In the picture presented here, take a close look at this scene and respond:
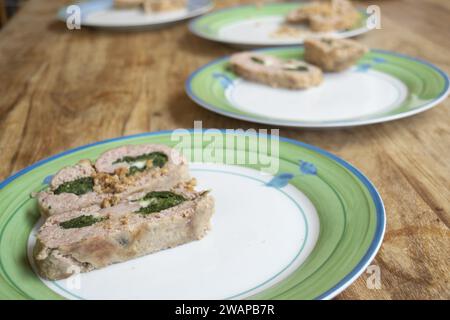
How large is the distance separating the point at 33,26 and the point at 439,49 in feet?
5.85

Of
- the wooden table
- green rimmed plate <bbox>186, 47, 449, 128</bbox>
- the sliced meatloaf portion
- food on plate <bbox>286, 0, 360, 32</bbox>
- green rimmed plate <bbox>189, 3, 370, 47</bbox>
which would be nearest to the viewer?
the wooden table

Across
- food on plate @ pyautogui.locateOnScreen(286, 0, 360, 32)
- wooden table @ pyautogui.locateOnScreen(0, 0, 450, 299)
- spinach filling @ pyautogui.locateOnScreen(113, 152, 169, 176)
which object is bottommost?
wooden table @ pyautogui.locateOnScreen(0, 0, 450, 299)

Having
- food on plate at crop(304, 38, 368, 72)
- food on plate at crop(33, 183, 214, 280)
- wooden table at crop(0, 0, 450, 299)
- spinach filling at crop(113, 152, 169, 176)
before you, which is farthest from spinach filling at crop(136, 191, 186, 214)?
food on plate at crop(304, 38, 368, 72)

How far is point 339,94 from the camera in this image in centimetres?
168

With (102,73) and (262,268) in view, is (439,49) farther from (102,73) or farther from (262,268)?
(262,268)

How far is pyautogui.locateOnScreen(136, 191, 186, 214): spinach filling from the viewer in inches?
42.6

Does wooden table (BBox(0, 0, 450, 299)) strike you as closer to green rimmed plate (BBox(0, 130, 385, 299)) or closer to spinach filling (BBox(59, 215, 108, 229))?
green rimmed plate (BBox(0, 130, 385, 299))

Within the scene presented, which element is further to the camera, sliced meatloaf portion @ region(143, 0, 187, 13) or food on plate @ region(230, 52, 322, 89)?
sliced meatloaf portion @ region(143, 0, 187, 13)

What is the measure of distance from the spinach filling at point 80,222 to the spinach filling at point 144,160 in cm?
17

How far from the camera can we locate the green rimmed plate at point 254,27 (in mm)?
2117

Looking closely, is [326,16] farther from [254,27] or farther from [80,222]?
[80,222]

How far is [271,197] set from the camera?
1170 mm

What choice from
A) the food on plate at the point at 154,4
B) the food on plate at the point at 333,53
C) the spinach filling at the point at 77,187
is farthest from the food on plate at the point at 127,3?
the spinach filling at the point at 77,187

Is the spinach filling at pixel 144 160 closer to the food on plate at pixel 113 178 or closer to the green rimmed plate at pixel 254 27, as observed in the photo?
the food on plate at pixel 113 178
